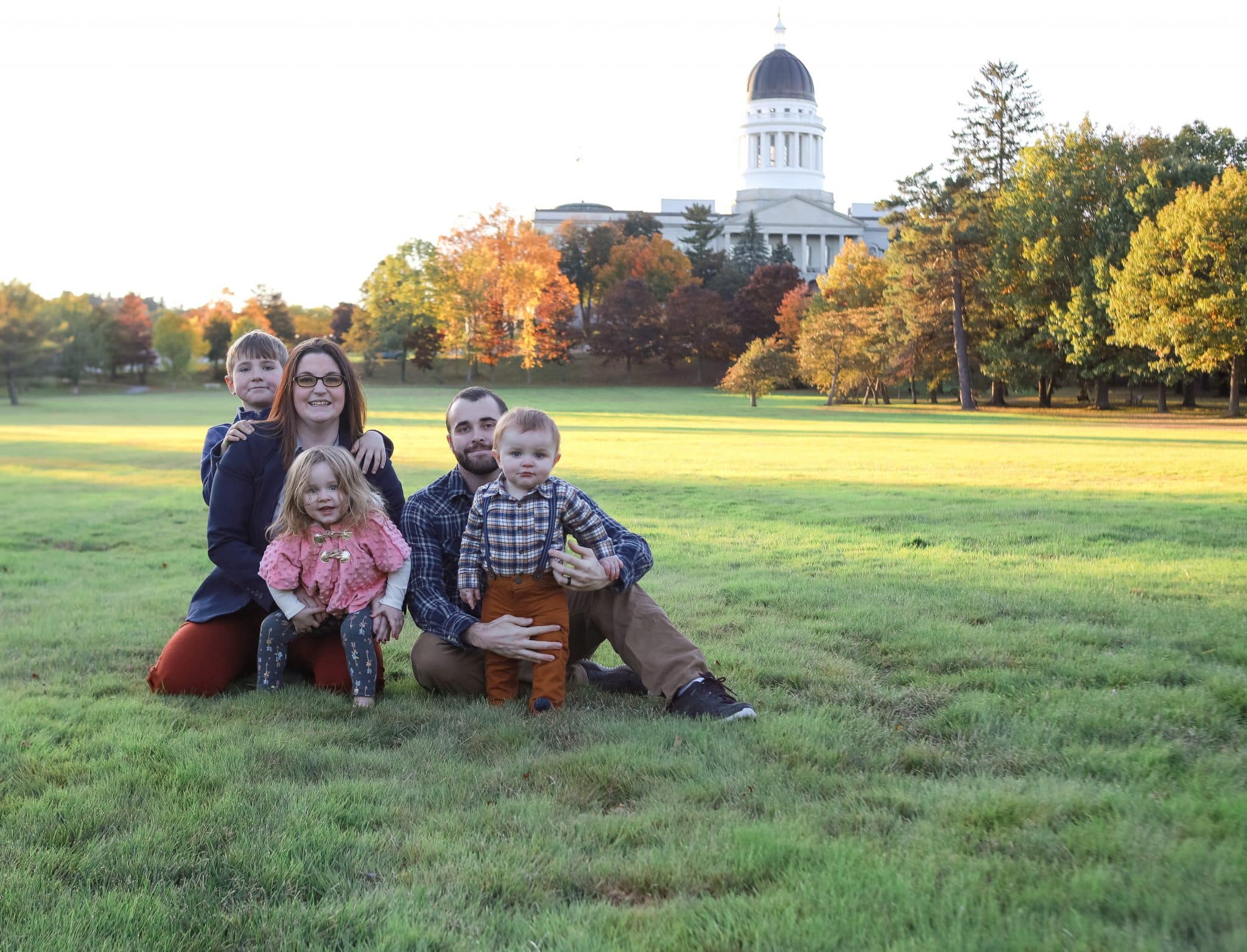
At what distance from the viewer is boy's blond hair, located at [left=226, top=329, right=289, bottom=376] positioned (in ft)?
17.4

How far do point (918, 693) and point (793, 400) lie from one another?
44.9 metres

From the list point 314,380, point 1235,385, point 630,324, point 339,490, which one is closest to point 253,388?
point 314,380

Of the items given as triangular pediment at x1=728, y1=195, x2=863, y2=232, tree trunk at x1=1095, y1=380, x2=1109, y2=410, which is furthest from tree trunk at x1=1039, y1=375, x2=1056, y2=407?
triangular pediment at x1=728, y1=195, x2=863, y2=232

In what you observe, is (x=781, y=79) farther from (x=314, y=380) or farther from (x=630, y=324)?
(x=314, y=380)

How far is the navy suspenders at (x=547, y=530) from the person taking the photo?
4477 millimetres

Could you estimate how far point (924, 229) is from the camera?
42375mm

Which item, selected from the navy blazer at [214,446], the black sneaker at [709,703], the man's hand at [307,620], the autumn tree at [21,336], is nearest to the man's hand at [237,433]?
the navy blazer at [214,446]

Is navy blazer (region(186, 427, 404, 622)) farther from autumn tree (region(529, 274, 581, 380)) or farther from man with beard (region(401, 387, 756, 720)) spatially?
autumn tree (region(529, 274, 581, 380))

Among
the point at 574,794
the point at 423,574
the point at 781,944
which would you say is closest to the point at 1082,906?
the point at 781,944

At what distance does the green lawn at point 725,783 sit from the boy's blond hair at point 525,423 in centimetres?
115

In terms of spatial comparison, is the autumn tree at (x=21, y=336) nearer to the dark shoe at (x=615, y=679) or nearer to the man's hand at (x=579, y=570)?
the dark shoe at (x=615, y=679)

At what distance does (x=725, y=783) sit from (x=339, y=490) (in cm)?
212

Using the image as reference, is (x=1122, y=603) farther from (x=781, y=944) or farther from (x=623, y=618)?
(x=781, y=944)

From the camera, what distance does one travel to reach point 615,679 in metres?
4.90
